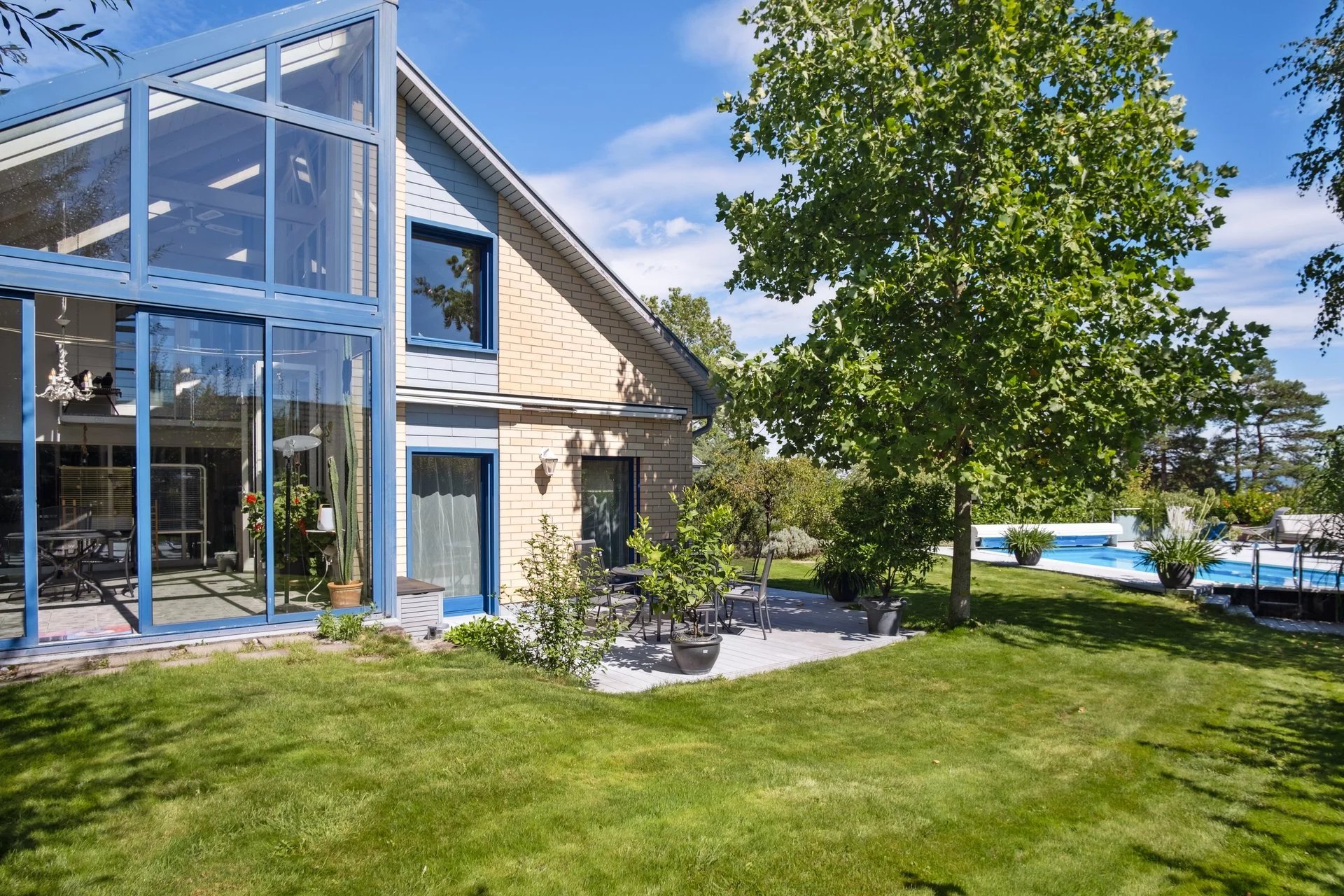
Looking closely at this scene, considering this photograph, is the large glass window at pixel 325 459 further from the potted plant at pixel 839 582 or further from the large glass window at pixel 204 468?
the potted plant at pixel 839 582

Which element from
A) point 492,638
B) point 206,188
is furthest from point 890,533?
point 206,188

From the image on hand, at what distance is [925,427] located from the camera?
10422 mm

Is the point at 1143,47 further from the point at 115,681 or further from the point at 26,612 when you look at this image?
the point at 26,612

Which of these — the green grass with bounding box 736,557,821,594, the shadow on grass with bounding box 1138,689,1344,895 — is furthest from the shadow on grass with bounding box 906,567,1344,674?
the shadow on grass with bounding box 1138,689,1344,895

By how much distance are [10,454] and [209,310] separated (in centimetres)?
383

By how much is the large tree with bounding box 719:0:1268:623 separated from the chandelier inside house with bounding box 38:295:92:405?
902 centimetres

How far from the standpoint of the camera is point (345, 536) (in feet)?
28.5

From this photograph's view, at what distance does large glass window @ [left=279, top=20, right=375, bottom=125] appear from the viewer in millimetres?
8383

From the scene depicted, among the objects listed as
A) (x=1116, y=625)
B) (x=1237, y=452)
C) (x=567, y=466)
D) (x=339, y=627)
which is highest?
(x=1237, y=452)

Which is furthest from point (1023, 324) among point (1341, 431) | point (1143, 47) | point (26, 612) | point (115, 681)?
point (26, 612)

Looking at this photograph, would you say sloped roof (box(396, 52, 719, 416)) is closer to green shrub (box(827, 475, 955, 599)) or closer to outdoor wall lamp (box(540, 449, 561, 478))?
outdoor wall lamp (box(540, 449, 561, 478))

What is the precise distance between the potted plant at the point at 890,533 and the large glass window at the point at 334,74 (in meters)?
8.33

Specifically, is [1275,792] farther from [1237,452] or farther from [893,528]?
[1237,452]

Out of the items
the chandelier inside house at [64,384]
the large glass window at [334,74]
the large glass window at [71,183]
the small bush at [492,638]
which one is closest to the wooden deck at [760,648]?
the small bush at [492,638]
